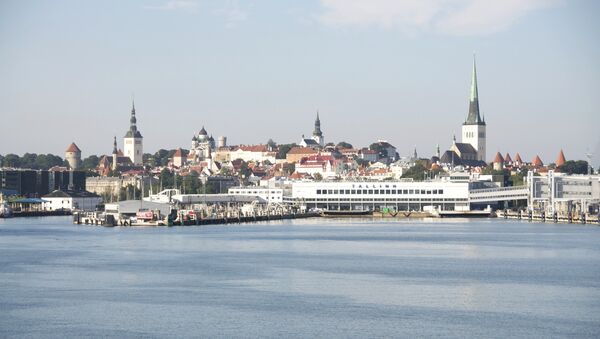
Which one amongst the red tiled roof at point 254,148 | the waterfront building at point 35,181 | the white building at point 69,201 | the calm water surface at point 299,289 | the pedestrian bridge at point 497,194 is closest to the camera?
the calm water surface at point 299,289

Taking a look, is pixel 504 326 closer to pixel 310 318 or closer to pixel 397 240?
pixel 310 318

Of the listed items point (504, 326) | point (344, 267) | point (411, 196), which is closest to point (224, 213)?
point (411, 196)

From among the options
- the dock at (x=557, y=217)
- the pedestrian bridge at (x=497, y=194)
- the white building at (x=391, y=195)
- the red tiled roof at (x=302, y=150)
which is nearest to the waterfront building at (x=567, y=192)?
the dock at (x=557, y=217)

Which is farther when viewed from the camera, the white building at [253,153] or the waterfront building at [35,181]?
the white building at [253,153]

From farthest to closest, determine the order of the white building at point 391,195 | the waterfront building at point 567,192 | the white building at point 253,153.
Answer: the white building at point 253,153 < the white building at point 391,195 < the waterfront building at point 567,192

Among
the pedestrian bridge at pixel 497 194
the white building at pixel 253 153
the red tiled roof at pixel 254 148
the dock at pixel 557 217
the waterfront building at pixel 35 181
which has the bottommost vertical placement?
the dock at pixel 557 217

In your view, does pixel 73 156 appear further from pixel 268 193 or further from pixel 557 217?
pixel 557 217

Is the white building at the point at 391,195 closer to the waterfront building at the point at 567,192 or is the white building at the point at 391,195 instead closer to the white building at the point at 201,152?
the waterfront building at the point at 567,192
